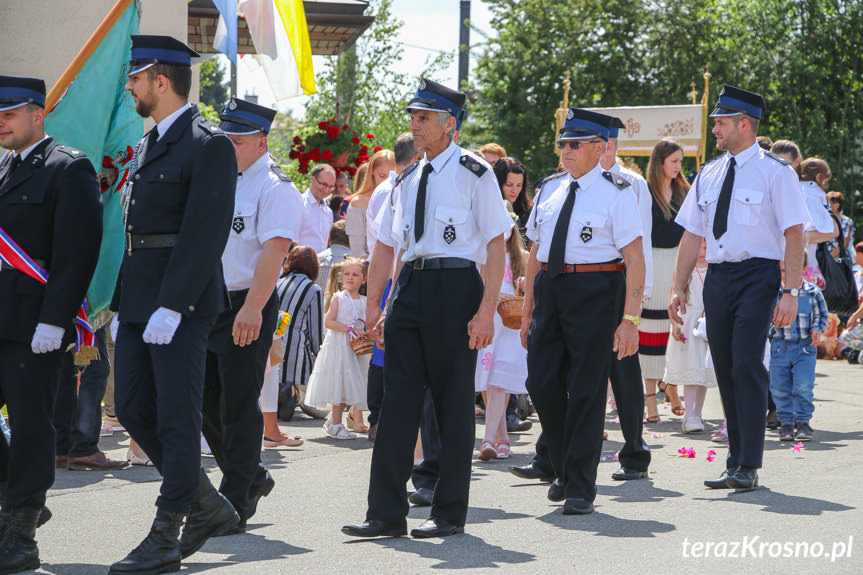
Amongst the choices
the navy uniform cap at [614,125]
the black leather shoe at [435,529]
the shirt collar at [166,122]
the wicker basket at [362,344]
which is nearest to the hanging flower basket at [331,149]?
the wicker basket at [362,344]

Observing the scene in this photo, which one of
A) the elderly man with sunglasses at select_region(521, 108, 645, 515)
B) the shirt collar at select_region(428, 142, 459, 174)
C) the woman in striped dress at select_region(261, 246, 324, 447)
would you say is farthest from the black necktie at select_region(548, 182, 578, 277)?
the woman in striped dress at select_region(261, 246, 324, 447)

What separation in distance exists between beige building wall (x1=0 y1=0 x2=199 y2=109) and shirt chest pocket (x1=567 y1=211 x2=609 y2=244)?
575cm

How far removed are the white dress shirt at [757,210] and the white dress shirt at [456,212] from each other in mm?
1811

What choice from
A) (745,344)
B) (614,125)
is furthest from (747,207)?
(614,125)

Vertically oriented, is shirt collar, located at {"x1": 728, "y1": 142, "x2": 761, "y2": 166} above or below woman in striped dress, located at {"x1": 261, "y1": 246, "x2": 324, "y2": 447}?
above

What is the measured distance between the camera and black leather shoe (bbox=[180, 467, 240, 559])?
5.12 meters

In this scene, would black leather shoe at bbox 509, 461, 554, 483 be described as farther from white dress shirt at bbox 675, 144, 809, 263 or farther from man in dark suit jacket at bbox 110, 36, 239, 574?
man in dark suit jacket at bbox 110, 36, 239, 574

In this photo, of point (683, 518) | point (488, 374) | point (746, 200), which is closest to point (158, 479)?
point (488, 374)

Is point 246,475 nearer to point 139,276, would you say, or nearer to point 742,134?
point 139,276

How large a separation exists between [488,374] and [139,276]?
389 cm

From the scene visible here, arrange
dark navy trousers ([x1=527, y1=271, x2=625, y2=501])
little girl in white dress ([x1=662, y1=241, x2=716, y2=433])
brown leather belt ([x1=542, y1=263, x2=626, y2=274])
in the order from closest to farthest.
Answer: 1. dark navy trousers ([x1=527, y1=271, x2=625, y2=501])
2. brown leather belt ([x1=542, y1=263, x2=626, y2=274])
3. little girl in white dress ([x1=662, y1=241, x2=716, y2=433])

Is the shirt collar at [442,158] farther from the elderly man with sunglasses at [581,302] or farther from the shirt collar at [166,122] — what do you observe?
the shirt collar at [166,122]

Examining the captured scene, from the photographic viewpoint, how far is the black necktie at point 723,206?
715cm

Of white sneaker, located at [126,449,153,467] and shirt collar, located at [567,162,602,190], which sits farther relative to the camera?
white sneaker, located at [126,449,153,467]
